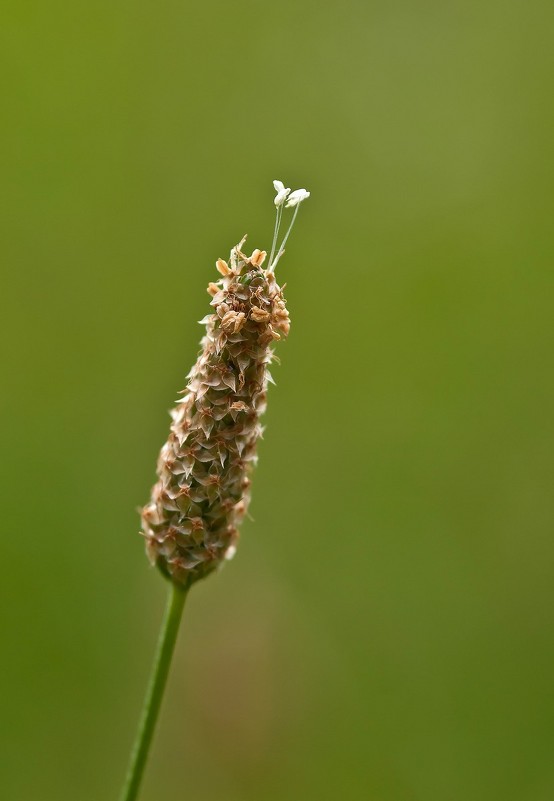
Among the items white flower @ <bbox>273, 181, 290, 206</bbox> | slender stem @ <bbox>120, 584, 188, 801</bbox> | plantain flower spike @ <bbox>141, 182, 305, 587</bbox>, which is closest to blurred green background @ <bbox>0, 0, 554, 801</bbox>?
slender stem @ <bbox>120, 584, 188, 801</bbox>

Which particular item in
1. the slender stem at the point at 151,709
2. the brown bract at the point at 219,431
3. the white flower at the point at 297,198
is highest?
the white flower at the point at 297,198

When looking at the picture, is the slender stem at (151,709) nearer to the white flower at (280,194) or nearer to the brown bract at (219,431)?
the brown bract at (219,431)

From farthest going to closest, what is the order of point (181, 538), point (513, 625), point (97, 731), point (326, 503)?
point (326, 503), point (513, 625), point (97, 731), point (181, 538)

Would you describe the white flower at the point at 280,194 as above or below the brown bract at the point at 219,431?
above

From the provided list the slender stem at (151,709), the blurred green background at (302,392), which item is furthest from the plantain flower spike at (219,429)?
the blurred green background at (302,392)

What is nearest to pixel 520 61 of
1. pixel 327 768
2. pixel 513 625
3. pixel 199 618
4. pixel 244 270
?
pixel 513 625

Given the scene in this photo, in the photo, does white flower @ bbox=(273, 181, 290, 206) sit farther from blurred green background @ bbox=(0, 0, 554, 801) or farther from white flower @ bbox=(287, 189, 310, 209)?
blurred green background @ bbox=(0, 0, 554, 801)

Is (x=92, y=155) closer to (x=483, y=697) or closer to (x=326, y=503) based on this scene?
(x=326, y=503)
